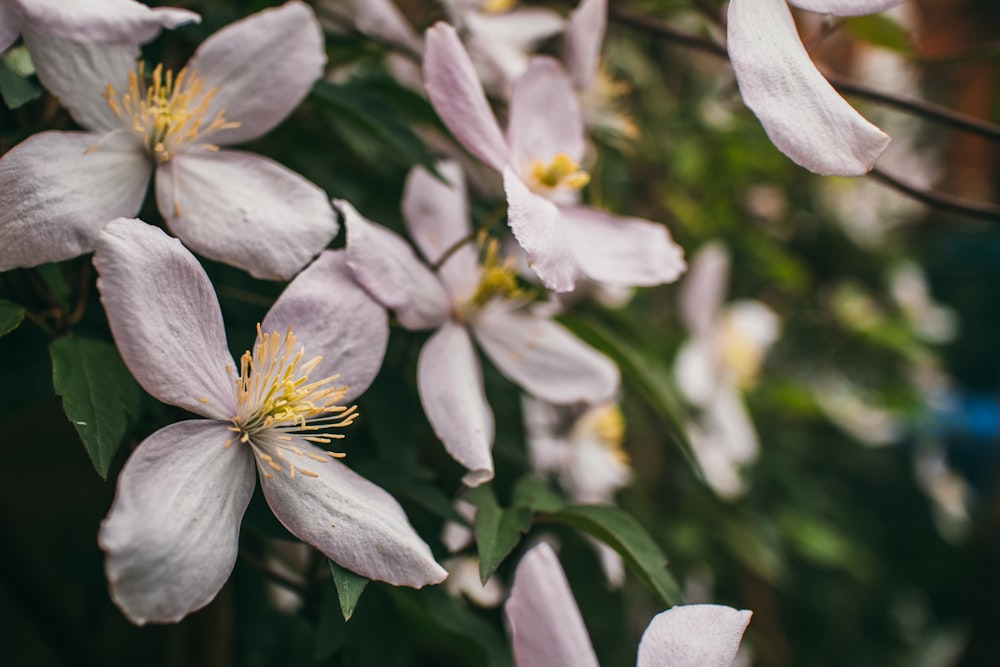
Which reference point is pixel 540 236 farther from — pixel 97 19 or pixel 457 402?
pixel 97 19

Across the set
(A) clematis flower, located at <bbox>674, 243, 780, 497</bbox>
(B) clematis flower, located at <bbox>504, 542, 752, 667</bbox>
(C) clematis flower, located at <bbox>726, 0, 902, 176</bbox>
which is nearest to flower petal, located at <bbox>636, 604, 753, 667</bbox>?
(B) clematis flower, located at <bbox>504, 542, 752, 667</bbox>

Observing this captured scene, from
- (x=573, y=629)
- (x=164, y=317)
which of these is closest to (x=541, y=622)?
(x=573, y=629)

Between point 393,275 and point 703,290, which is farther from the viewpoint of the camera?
point 703,290

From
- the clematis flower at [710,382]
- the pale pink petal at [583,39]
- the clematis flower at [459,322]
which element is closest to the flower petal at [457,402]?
the clematis flower at [459,322]

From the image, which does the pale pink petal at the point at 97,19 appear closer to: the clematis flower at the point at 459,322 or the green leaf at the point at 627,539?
the clematis flower at the point at 459,322

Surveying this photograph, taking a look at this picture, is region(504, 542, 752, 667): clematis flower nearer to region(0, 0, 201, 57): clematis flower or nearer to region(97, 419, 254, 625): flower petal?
region(97, 419, 254, 625): flower petal

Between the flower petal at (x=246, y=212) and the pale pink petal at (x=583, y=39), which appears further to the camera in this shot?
the pale pink petal at (x=583, y=39)

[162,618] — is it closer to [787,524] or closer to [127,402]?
[127,402]

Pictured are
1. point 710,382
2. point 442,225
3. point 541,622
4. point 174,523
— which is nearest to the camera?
point 174,523
